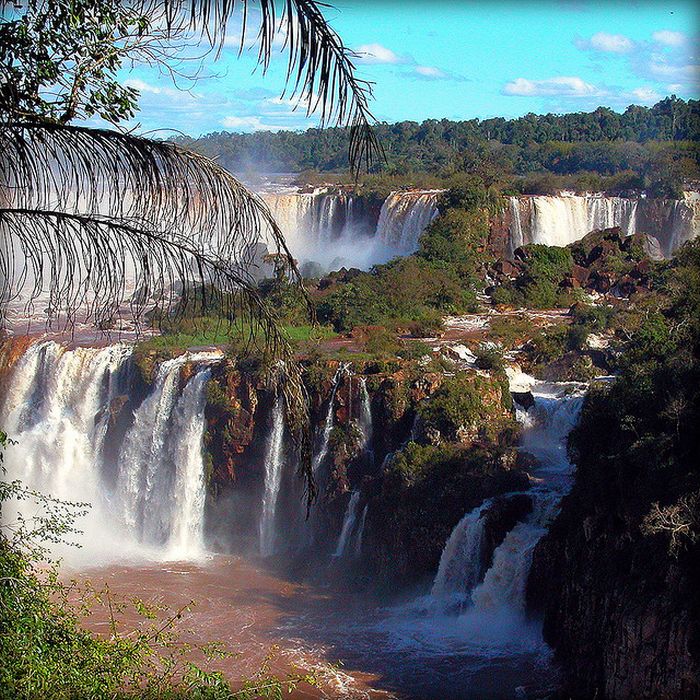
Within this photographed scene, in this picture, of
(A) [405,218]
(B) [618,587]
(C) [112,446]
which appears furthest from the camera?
(A) [405,218]

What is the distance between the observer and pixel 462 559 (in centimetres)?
1590

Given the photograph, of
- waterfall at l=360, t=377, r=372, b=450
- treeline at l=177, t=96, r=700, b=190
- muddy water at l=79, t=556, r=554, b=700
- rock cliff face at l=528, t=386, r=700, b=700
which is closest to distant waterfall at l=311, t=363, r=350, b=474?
waterfall at l=360, t=377, r=372, b=450

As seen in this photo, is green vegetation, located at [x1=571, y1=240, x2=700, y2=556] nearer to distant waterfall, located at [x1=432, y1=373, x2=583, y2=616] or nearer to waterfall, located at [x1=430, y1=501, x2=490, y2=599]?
distant waterfall, located at [x1=432, y1=373, x2=583, y2=616]

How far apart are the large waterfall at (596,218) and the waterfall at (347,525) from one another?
1362 centimetres

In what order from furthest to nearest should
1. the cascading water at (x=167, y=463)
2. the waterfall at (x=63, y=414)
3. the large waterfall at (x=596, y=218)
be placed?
the large waterfall at (x=596, y=218) → the waterfall at (x=63, y=414) → the cascading water at (x=167, y=463)

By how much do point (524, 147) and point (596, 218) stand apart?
17.7 metres

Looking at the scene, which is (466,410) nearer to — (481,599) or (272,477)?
(481,599)

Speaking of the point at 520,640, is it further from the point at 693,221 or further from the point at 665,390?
the point at 693,221

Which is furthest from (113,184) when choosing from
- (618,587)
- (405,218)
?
(405,218)

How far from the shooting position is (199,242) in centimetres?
341

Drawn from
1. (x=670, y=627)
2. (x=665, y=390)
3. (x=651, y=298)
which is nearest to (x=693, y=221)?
(x=651, y=298)

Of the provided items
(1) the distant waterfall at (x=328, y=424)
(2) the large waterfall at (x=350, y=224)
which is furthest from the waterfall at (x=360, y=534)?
(2) the large waterfall at (x=350, y=224)

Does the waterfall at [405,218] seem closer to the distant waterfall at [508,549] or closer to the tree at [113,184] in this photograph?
the distant waterfall at [508,549]

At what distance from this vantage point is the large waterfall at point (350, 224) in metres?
31.3
